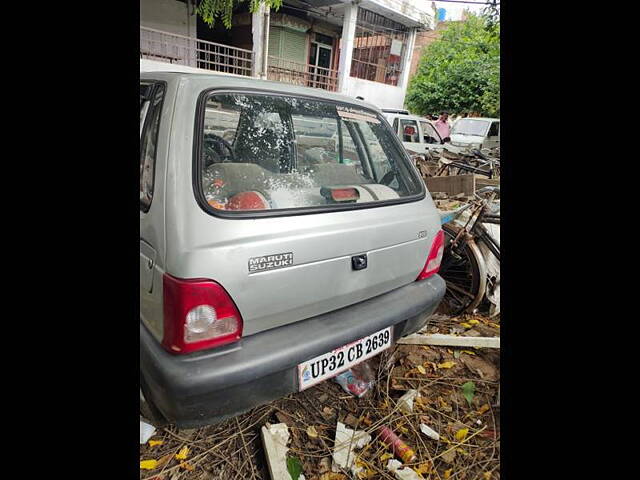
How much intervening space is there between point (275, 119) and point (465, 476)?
200 cm

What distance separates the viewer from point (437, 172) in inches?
245

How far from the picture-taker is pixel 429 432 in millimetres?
1913

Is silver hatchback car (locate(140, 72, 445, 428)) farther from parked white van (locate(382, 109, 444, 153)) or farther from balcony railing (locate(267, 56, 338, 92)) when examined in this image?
balcony railing (locate(267, 56, 338, 92))

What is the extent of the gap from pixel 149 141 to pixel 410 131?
284 inches

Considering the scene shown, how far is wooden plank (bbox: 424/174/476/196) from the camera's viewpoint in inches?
168

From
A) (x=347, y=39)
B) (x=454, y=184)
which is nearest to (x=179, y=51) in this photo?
(x=347, y=39)

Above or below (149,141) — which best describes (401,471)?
below

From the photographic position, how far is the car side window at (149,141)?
1.48m

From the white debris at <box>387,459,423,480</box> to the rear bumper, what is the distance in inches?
26.1

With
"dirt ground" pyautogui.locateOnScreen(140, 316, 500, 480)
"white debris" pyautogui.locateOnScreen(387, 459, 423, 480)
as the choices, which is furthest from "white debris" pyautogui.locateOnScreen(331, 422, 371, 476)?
"white debris" pyautogui.locateOnScreen(387, 459, 423, 480)

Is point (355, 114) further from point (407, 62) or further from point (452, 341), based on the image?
point (407, 62)

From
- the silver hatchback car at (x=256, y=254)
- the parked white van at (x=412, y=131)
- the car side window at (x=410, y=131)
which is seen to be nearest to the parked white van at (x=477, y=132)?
the parked white van at (x=412, y=131)
